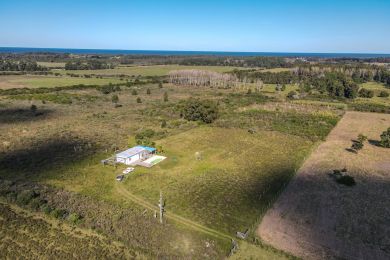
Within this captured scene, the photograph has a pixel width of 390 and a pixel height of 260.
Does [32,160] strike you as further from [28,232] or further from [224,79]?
[224,79]

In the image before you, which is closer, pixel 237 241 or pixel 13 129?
pixel 237 241

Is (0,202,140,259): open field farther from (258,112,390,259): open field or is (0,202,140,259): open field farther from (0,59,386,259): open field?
(258,112,390,259): open field

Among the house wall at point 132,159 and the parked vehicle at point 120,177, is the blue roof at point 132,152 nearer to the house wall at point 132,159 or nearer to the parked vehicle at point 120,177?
the house wall at point 132,159

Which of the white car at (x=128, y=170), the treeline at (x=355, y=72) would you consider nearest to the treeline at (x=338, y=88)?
the treeline at (x=355, y=72)

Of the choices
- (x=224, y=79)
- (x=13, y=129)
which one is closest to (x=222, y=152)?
(x=13, y=129)

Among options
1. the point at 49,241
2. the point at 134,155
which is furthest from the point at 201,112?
the point at 49,241

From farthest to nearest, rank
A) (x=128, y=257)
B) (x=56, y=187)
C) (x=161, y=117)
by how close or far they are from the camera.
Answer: (x=161, y=117)
(x=56, y=187)
(x=128, y=257)

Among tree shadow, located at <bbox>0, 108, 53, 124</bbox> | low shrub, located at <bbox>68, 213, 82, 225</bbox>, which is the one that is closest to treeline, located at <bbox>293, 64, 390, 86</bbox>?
tree shadow, located at <bbox>0, 108, 53, 124</bbox>
